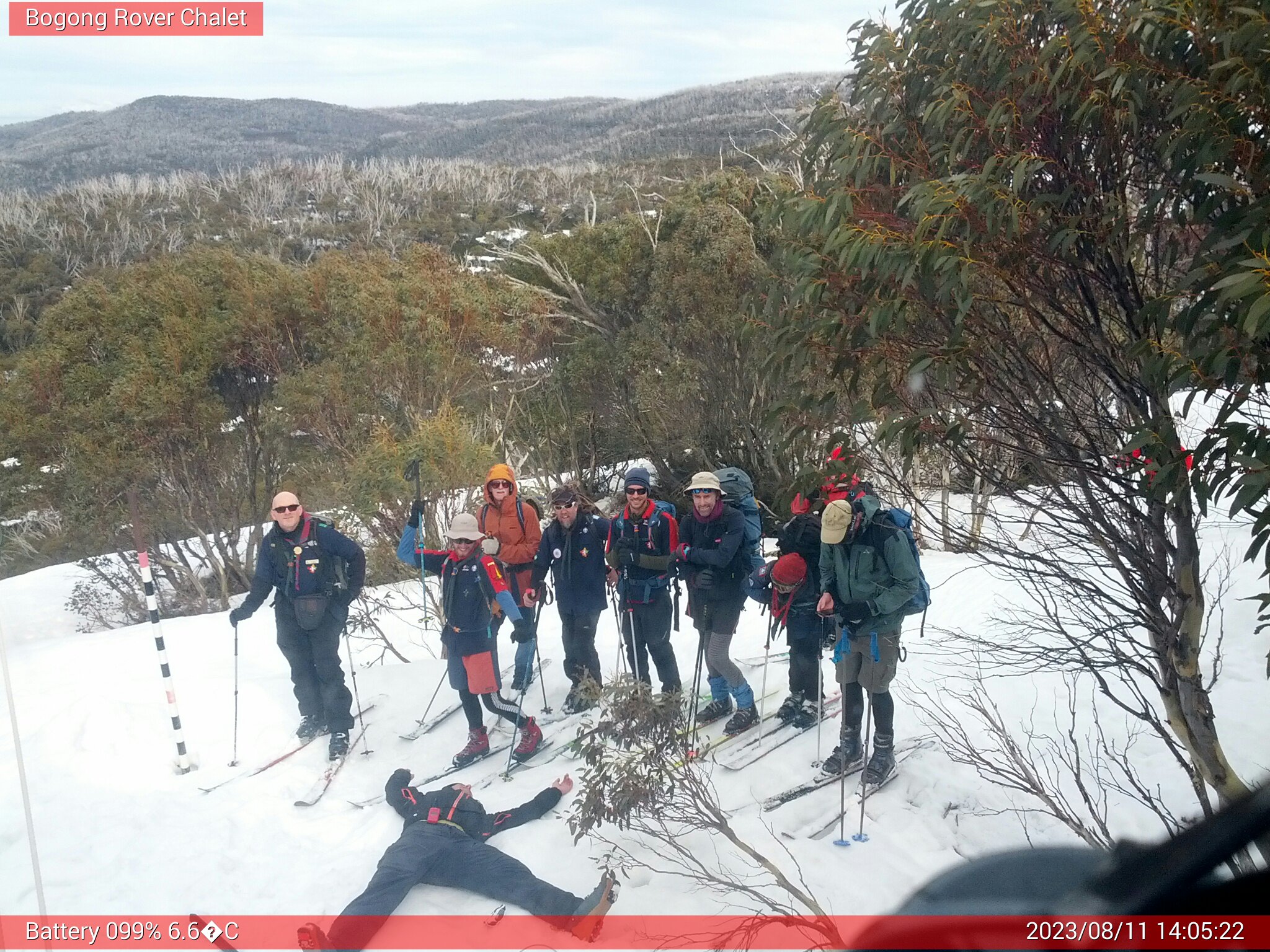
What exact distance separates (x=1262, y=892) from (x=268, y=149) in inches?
2507

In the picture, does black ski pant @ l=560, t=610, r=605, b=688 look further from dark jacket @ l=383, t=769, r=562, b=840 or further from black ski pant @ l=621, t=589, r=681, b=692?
dark jacket @ l=383, t=769, r=562, b=840

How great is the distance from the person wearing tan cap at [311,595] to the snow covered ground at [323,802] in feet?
1.12

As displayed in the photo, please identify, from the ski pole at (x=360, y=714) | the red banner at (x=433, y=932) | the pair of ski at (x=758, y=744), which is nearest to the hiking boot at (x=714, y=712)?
the pair of ski at (x=758, y=744)

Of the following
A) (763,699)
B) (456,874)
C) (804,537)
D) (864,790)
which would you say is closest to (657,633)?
(763,699)

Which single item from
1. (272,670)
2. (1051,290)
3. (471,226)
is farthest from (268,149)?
(1051,290)

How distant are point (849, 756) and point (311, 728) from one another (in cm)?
383

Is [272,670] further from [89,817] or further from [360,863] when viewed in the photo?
[360,863]

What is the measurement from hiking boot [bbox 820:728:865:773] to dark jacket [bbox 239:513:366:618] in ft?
11.2

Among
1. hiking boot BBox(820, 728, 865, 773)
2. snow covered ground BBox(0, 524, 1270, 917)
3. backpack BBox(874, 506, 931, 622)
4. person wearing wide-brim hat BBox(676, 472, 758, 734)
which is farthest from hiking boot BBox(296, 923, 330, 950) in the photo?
backpack BBox(874, 506, 931, 622)

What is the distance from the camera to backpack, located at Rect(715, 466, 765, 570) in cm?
586

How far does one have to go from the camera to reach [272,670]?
7566 mm

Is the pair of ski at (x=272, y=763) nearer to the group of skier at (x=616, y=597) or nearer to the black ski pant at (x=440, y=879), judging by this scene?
the group of skier at (x=616, y=597)

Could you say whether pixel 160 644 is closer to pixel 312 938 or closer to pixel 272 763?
pixel 272 763

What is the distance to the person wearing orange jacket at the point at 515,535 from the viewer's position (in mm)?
6512
